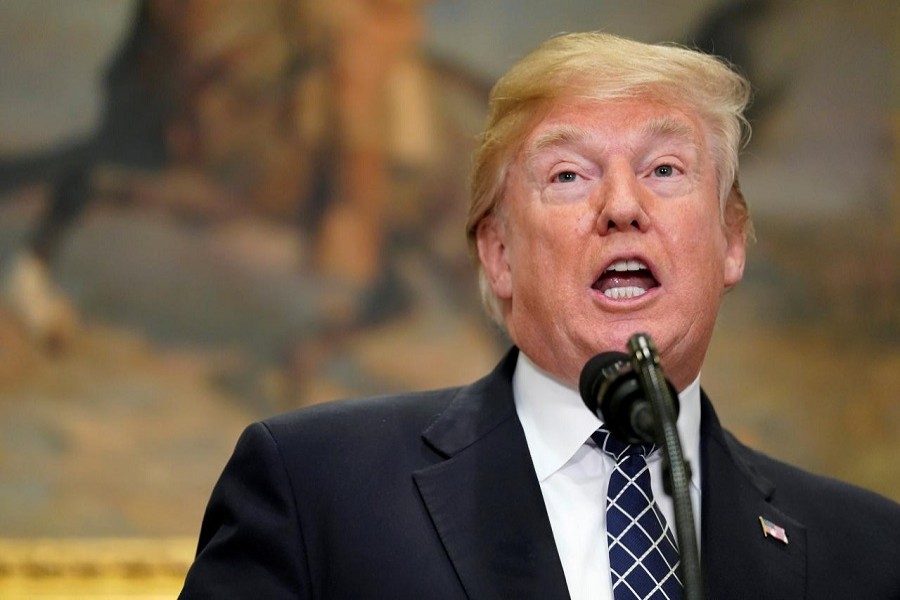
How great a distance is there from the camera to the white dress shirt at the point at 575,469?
7.80 feet

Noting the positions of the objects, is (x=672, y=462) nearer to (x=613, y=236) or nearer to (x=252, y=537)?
(x=613, y=236)

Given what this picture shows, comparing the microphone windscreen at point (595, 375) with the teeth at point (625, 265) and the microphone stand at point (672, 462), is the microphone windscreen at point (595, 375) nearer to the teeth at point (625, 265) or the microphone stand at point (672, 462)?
the microphone stand at point (672, 462)

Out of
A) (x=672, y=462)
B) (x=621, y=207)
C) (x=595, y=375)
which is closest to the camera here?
(x=672, y=462)

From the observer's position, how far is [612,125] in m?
2.56

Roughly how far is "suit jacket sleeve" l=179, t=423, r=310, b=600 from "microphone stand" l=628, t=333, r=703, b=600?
0.88 m

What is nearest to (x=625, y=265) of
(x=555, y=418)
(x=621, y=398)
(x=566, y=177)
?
(x=566, y=177)

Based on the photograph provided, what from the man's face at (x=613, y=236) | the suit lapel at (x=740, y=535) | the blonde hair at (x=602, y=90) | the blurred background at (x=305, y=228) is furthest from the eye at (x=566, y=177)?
the blurred background at (x=305, y=228)

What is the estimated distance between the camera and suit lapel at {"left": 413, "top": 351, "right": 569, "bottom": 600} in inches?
90.5

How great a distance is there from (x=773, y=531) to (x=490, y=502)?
2.06 feet

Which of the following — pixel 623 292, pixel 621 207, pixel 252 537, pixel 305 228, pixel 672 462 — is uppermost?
pixel 305 228

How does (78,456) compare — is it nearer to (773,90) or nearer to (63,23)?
(63,23)

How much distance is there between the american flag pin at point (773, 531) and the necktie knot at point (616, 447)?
0.31 meters

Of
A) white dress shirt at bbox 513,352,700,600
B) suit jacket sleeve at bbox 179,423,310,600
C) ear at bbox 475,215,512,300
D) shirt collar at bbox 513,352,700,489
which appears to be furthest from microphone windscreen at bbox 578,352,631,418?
ear at bbox 475,215,512,300

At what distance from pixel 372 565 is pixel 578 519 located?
16.0 inches
